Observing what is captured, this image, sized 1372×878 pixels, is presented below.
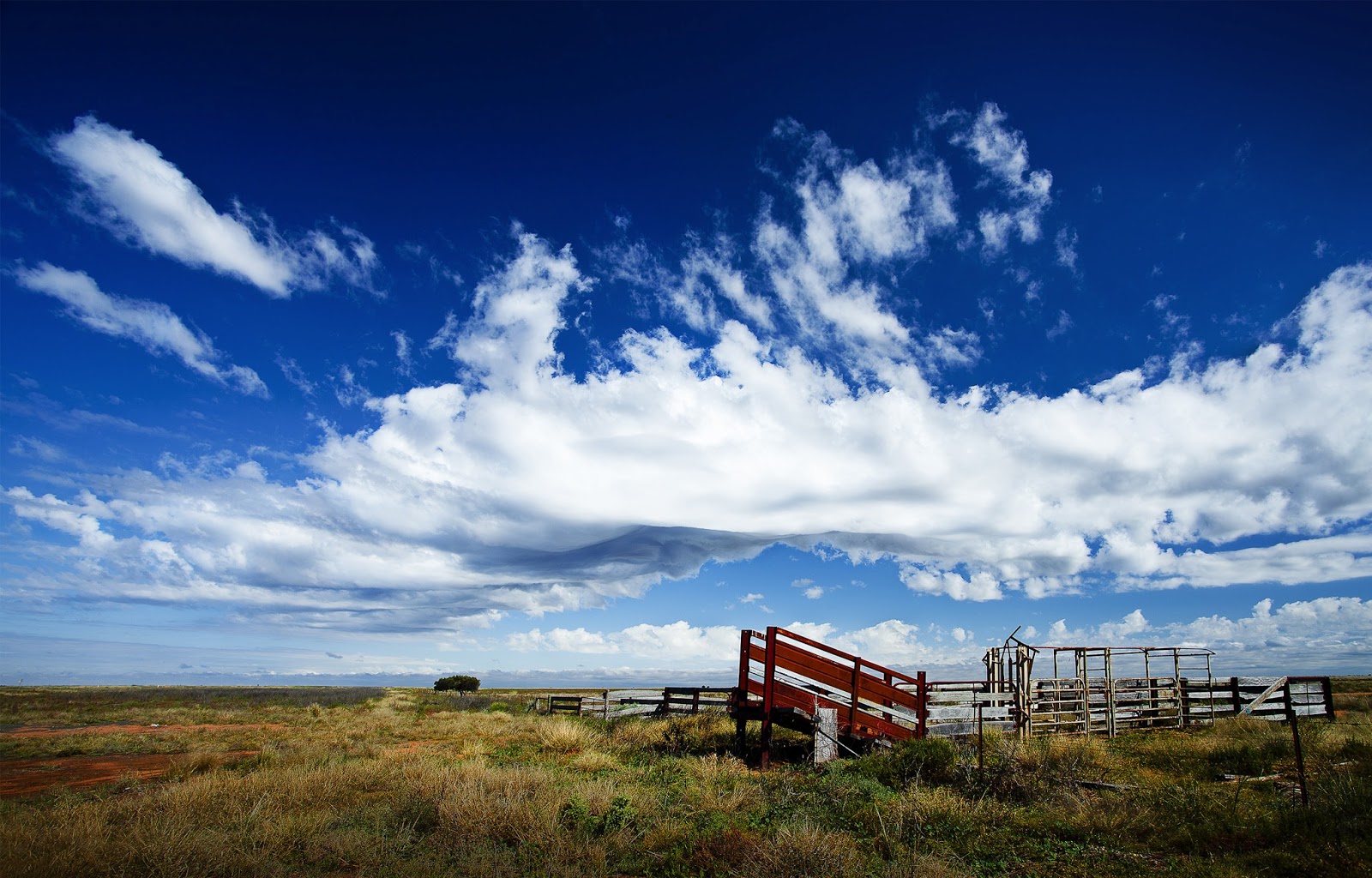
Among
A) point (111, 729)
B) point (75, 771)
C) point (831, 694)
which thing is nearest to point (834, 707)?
point (831, 694)

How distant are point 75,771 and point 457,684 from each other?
49590 millimetres

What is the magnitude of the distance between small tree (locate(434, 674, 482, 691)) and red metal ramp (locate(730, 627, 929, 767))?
55.5 meters

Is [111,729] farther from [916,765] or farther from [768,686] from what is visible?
[916,765]

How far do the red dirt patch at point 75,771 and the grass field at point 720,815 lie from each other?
171mm

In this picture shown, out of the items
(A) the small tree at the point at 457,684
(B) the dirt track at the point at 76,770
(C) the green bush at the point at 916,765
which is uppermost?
(C) the green bush at the point at 916,765

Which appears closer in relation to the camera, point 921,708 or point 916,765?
point 916,765

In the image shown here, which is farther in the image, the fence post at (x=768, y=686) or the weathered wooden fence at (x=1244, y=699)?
the weathered wooden fence at (x=1244, y=699)

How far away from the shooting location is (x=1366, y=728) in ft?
53.2

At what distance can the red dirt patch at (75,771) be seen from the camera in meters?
14.5

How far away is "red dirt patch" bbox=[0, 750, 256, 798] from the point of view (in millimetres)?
14492

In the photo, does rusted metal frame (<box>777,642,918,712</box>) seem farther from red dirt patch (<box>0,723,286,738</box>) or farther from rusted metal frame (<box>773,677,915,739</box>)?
red dirt patch (<box>0,723,286,738</box>)

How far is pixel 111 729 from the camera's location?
28.1m

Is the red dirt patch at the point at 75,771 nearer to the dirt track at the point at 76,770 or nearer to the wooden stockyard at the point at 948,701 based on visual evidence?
the dirt track at the point at 76,770

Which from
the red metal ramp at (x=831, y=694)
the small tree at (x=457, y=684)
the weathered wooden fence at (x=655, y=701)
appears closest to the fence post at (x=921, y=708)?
the red metal ramp at (x=831, y=694)
